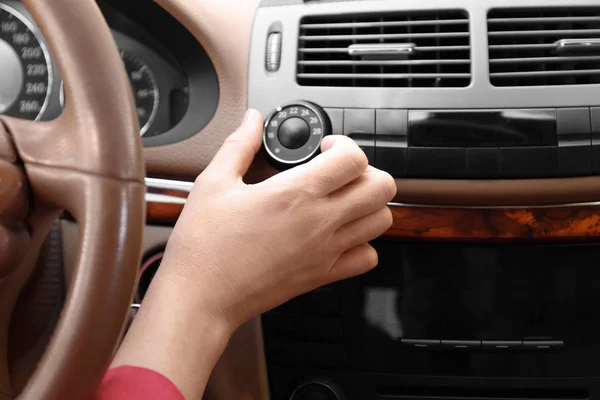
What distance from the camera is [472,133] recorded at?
100cm

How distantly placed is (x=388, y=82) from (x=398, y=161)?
12cm

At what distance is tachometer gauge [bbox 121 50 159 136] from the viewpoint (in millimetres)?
1133

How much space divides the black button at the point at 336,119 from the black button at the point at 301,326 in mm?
343

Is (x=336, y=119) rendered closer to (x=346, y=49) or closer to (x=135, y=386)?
(x=346, y=49)

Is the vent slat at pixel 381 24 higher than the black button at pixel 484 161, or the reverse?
the vent slat at pixel 381 24

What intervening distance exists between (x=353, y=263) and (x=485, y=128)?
0.28 m

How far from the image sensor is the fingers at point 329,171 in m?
0.86

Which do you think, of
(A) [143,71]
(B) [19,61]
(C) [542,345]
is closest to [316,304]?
(C) [542,345]

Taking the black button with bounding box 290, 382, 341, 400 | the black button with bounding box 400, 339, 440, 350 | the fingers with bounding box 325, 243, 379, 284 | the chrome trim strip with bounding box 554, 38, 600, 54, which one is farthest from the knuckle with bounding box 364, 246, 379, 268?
the chrome trim strip with bounding box 554, 38, 600, 54

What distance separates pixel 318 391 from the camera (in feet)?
3.92

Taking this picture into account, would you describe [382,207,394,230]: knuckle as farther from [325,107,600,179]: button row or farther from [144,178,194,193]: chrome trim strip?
[144,178,194,193]: chrome trim strip

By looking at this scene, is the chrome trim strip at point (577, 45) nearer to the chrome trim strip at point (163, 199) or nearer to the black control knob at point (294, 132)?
the black control knob at point (294, 132)

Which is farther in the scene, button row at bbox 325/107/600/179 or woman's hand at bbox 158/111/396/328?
button row at bbox 325/107/600/179

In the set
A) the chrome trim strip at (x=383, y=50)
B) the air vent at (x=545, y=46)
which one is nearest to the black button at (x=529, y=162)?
the air vent at (x=545, y=46)
